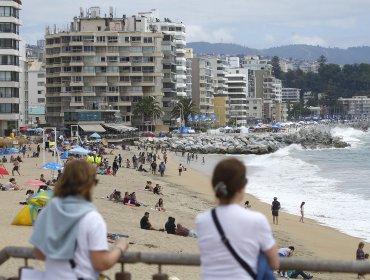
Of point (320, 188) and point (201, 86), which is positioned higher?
point (201, 86)

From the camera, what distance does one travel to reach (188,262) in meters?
5.08

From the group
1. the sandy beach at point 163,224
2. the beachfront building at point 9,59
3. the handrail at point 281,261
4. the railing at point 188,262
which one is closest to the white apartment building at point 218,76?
the beachfront building at point 9,59

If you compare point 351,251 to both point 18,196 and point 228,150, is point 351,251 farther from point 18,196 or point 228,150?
point 228,150

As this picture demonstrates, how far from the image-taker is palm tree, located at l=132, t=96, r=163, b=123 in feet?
335

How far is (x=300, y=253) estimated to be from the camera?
2370cm

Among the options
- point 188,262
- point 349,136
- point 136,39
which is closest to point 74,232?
point 188,262

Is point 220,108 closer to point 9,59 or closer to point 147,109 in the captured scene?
point 147,109

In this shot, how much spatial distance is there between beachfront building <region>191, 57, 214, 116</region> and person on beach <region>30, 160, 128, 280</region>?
5350 inches

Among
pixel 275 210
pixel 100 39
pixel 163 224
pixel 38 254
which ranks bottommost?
pixel 275 210

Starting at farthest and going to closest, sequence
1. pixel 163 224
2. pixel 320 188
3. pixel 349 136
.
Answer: pixel 349 136, pixel 320 188, pixel 163 224

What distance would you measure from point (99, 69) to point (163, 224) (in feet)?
264

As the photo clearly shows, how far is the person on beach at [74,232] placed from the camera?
14.8 feet

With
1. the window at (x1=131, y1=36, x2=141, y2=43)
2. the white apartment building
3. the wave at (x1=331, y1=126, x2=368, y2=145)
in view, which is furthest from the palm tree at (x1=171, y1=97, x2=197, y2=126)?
the white apartment building

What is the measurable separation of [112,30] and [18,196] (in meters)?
81.4
